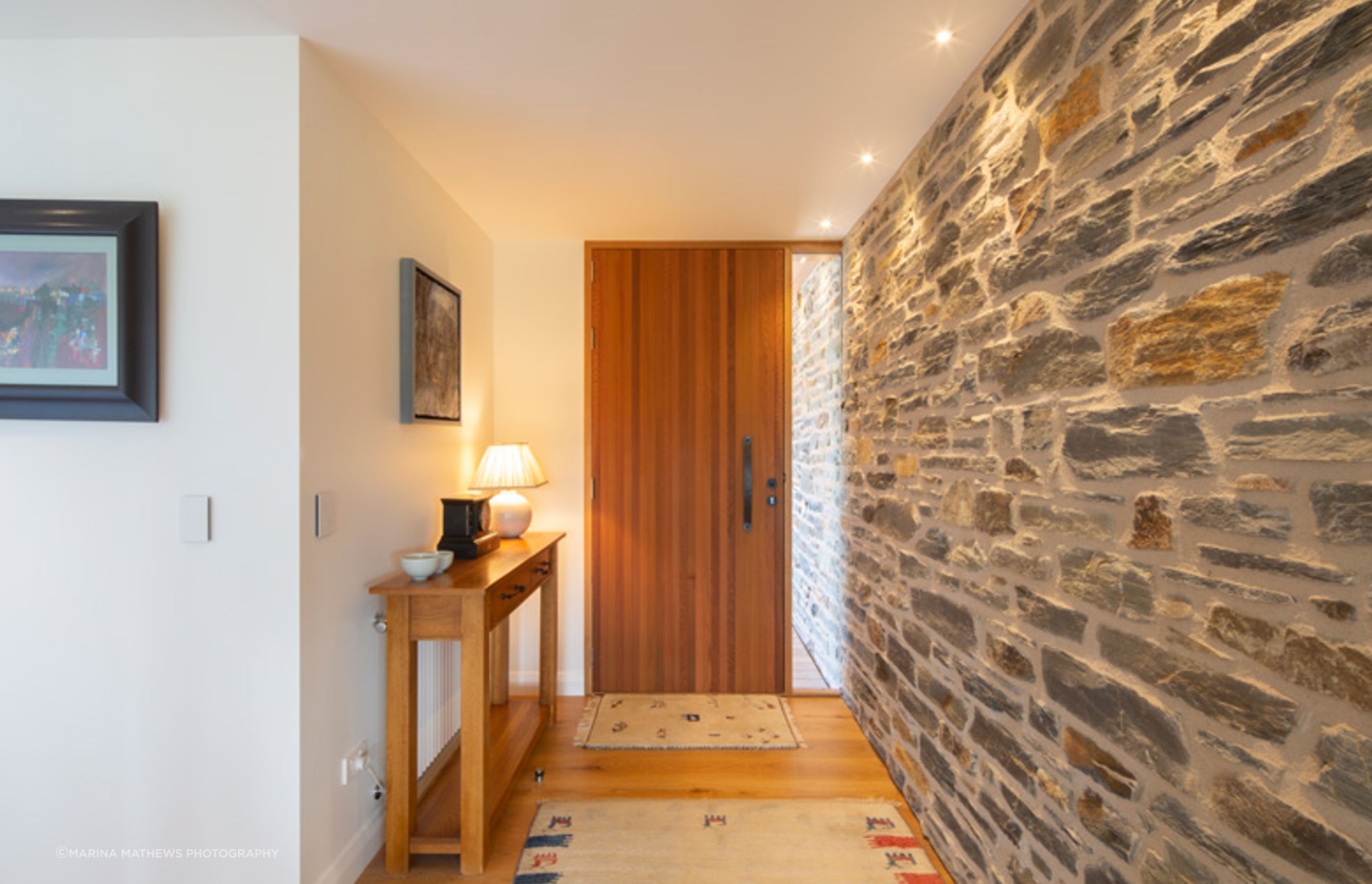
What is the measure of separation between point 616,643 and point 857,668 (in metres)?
1.29

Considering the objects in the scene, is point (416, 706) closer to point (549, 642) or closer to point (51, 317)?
point (549, 642)

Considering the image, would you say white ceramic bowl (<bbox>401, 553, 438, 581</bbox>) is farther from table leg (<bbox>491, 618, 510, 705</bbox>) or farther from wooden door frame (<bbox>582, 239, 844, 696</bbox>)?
wooden door frame (<bbox>582, 239, 844, 696</bbox>)

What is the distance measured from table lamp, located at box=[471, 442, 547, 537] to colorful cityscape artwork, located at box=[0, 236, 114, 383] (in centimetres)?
139

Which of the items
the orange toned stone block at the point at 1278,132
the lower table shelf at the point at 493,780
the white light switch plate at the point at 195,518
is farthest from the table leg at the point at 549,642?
the orange toned stone block at the point at 1278,132

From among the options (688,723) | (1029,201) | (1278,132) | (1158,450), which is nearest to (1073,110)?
(1029,201)

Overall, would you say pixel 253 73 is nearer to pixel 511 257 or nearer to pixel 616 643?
pixel 511 257

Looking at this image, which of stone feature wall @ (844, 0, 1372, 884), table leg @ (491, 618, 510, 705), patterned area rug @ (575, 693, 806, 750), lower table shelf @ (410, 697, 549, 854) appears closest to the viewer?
stone feature wall @ (844, 0, 1372, 884)

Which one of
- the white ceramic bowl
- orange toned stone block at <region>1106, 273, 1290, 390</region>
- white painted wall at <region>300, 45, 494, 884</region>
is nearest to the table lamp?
white painted wall at <region>300, 45, 494, 884</region>

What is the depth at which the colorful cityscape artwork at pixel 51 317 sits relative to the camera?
4.93ft

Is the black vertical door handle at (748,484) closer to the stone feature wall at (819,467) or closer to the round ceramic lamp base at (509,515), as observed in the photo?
the stone feature wall at (819,467)

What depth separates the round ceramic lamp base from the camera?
2.69 metres

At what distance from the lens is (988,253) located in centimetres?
164

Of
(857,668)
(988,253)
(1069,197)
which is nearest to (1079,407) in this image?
(1069,197)

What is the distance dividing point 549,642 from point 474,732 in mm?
1019
